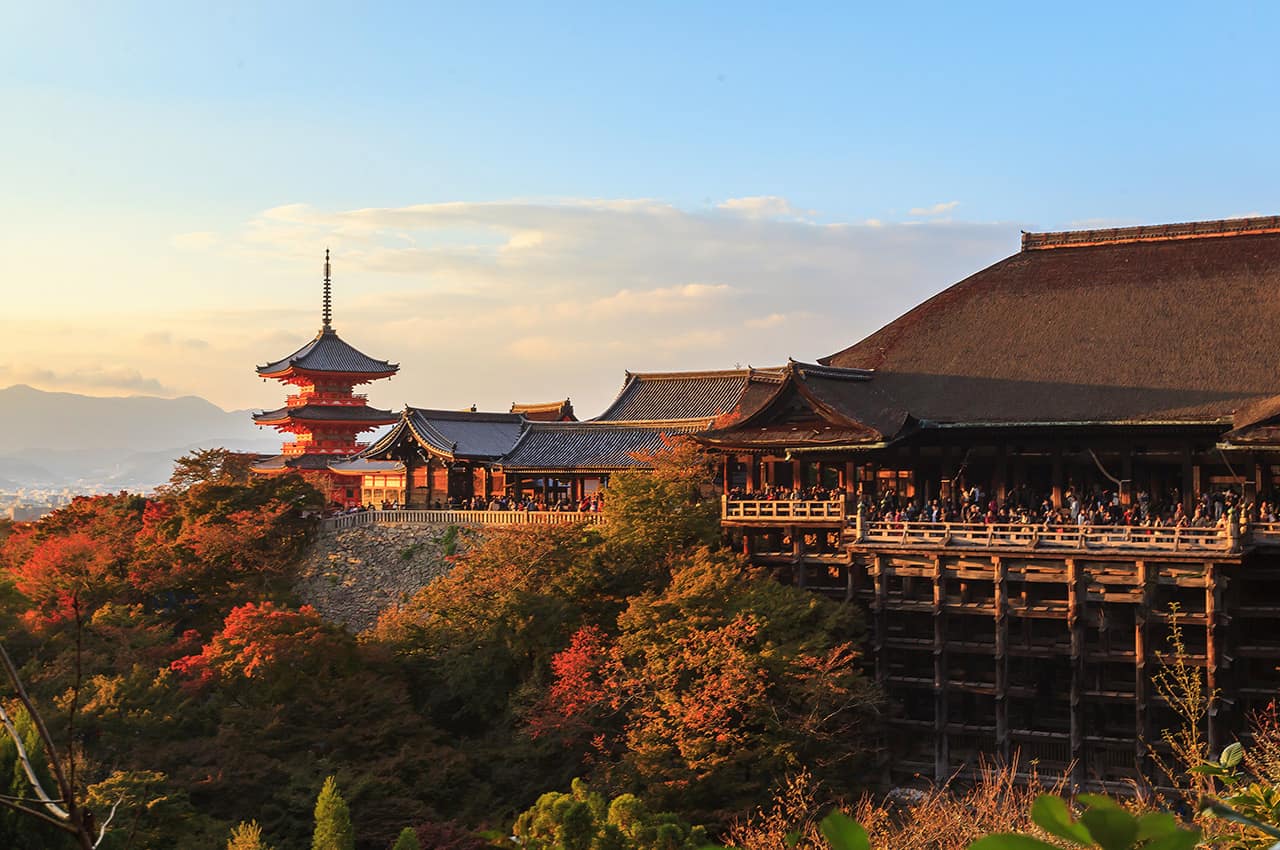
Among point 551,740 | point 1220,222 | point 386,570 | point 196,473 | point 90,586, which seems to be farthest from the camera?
point 196,473

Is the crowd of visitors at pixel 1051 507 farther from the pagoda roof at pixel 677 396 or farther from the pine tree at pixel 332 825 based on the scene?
the pine tree at pixel 332 825

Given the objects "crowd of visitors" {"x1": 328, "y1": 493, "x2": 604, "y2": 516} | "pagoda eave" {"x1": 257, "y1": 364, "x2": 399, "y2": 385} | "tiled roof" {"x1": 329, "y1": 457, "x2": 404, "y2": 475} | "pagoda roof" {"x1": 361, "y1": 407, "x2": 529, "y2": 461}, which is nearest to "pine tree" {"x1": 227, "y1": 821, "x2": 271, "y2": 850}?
"crowd of visitors" {"x1": 328, "y1": 493, "x2": 604, "y2": 516}

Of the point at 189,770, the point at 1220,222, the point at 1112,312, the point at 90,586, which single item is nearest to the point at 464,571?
the point at 189,770

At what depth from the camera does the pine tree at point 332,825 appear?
2405cm

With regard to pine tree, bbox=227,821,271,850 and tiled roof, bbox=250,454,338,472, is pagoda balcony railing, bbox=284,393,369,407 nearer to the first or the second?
tiled roof, bbox=250,454,338,472

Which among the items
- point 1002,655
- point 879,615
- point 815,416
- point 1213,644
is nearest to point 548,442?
point 815,416

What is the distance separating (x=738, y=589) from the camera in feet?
101

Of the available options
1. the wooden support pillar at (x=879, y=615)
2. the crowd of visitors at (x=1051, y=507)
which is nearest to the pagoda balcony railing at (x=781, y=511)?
the crowd of visitors at (x=1051, y=507)

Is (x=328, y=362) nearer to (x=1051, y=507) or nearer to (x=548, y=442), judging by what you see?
(x=548, y=442)

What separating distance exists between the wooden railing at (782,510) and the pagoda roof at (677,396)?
372 inches

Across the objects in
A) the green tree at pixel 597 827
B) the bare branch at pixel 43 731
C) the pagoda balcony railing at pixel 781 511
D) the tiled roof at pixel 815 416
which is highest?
the tiled roof at pixel 815 416

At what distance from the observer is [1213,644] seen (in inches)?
1072

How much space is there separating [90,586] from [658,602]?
65.6ft

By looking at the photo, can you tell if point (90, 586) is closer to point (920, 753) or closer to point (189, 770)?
point (189, 770)
